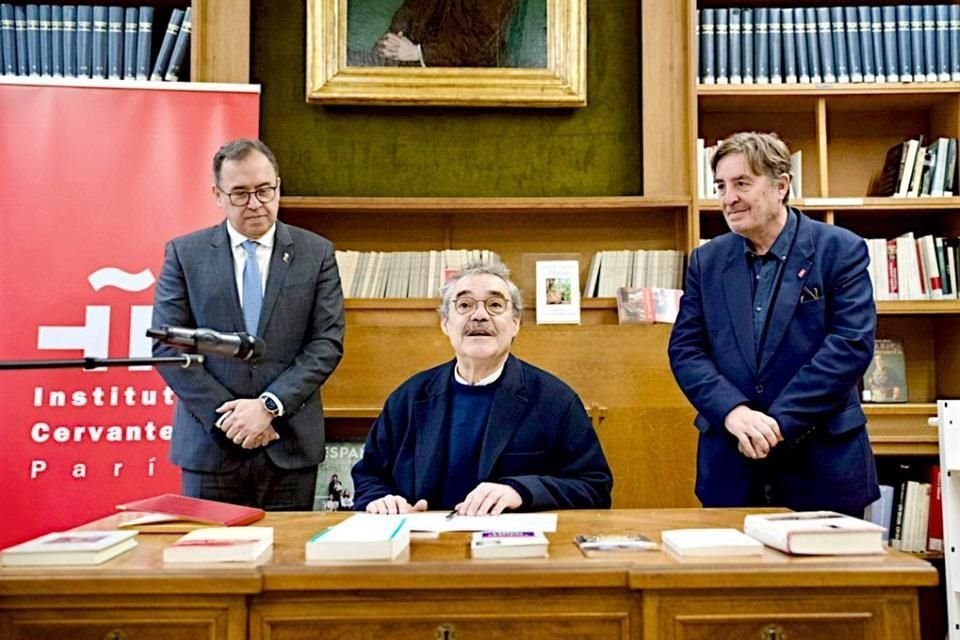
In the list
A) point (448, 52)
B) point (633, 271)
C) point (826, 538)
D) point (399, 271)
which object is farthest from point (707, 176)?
point (826, 538)

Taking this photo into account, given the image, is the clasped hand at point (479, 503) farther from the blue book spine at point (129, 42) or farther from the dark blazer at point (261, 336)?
the blue book spine at point (129, 42)

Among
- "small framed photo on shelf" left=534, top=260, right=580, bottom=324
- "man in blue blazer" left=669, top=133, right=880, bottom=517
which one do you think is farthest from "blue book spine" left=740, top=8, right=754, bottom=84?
"man in blue blazer" left=669, top=133, right=880, bottom=517

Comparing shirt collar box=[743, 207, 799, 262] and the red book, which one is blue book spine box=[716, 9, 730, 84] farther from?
the red book

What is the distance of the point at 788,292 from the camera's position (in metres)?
2.19

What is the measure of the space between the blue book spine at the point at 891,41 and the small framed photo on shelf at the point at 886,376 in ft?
3.76

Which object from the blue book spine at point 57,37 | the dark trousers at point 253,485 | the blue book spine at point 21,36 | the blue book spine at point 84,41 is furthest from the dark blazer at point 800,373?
the blue book spine at point 21,36

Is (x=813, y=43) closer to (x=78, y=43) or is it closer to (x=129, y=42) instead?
(x=129, y=42)

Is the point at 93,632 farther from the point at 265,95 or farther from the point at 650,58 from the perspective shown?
the point at 650,58

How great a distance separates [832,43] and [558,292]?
60.9 inches

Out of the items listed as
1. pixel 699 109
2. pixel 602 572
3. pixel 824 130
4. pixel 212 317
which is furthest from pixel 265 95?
pixel 602 572

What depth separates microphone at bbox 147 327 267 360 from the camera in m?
1.38

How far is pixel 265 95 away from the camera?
12.4 feet

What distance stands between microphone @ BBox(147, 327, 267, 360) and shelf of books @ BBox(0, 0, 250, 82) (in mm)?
2430

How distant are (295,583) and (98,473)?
7.15ft
